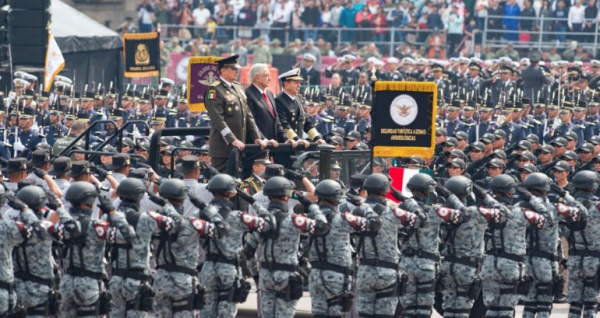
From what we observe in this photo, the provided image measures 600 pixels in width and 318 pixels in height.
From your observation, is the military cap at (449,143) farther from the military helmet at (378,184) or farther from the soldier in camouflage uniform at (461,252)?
the military helmet at (378,184)

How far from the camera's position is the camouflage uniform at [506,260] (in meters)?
13.8

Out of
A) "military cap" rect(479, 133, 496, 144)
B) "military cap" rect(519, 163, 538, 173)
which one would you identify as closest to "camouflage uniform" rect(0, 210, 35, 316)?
"military cap" rect(519, 163, 538, 173)

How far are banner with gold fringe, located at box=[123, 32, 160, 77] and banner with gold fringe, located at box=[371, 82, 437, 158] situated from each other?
1235 cm

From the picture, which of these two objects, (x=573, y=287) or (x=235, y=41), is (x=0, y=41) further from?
(x=235, y=41)

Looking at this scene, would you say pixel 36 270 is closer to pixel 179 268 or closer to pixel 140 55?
pixel 179 268

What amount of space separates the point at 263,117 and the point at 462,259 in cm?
258

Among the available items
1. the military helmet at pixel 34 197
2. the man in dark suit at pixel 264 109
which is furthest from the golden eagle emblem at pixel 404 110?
the military helmet at pixel 34 197

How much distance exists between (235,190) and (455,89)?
53.0 feet

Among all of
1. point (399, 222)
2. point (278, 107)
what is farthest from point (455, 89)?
point (399, 222)

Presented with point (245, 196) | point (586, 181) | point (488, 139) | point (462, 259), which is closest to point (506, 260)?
point (462, 259)

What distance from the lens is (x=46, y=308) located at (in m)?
12.3

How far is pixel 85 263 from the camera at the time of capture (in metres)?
12.3

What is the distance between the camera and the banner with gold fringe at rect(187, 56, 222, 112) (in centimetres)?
1811

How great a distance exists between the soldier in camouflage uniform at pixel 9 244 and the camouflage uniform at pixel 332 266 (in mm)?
2553
